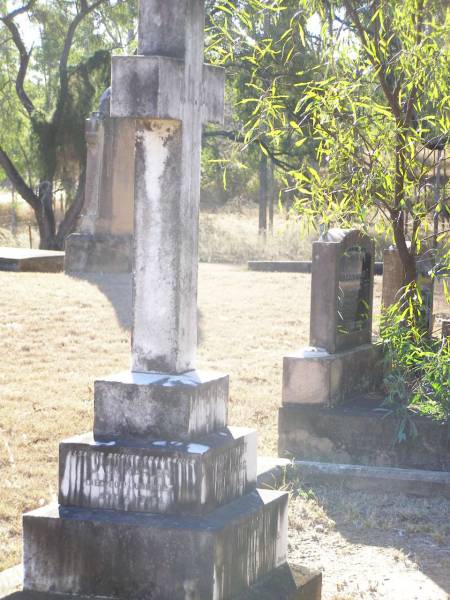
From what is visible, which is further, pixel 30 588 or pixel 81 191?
pixel 81 191

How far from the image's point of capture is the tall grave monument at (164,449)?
3.34 m

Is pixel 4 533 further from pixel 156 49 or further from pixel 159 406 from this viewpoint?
pixel 156 49

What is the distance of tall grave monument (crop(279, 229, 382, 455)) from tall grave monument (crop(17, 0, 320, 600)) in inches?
112

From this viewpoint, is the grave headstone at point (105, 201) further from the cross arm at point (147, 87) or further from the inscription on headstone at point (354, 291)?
the cross arm at point (147, 87)

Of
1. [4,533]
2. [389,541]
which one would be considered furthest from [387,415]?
[4,533]

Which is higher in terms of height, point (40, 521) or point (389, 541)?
point (40, 521)

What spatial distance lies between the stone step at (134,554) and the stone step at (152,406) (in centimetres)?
30

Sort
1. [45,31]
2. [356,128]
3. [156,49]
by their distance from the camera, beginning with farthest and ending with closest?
[45,31], [356,128], [156,49]

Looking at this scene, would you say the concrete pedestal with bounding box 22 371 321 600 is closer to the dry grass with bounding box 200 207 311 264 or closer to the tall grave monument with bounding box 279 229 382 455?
the tall grave monument with bounding box 279 229 382 455

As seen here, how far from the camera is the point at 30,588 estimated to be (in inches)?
136

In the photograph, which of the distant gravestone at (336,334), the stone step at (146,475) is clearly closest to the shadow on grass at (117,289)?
the distant gravestone at (336,334)

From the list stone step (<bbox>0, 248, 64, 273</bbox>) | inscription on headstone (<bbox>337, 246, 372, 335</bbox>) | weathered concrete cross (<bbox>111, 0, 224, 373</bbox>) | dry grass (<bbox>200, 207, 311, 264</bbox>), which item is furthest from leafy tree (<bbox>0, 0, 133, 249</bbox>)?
weathered concrete cross (<bbox>111, 0, 224, 373</bbox>)

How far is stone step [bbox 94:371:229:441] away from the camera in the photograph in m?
3.53

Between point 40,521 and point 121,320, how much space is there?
7.78 metres
